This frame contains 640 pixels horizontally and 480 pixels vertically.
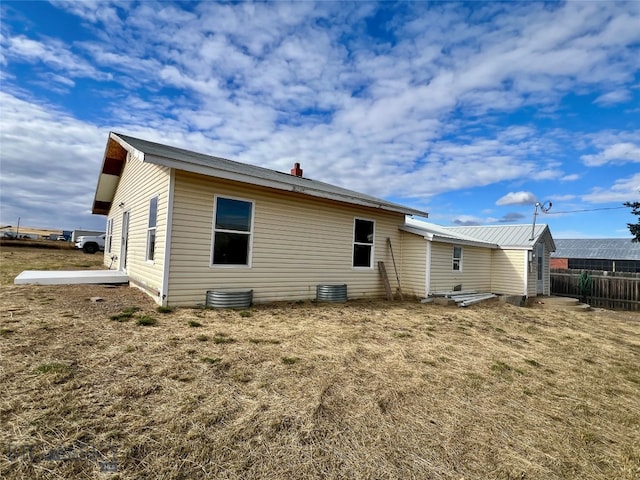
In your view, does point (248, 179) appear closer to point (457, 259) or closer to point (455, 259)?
point (455, 259)

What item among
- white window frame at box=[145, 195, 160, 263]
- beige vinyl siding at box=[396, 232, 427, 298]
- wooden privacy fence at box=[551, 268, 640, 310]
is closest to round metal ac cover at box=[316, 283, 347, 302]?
beige vinyl siding at box=[396, 232, 427, 298]

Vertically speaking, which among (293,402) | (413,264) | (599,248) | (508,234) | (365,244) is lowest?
(293,402)

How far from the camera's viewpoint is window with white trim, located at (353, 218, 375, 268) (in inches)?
401

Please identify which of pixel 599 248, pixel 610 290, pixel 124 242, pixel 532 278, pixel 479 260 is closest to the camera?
pixel 124 242

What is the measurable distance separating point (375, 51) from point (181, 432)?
1055cm

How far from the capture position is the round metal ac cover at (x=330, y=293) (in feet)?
29.2

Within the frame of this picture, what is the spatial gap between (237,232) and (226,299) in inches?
63.9

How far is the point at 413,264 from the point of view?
37.0 feet

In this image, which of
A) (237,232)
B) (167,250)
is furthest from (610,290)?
(167,250)

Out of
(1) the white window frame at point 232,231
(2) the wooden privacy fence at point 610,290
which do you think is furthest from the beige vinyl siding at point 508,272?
(1) the white window frame at point 232,231

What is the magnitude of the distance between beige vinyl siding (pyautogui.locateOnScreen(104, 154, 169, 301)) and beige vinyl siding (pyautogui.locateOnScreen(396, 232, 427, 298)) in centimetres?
809

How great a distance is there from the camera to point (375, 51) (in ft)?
31.3

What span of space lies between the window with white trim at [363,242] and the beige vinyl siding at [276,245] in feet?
0.65

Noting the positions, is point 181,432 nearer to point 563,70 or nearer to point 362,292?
point 362,292
